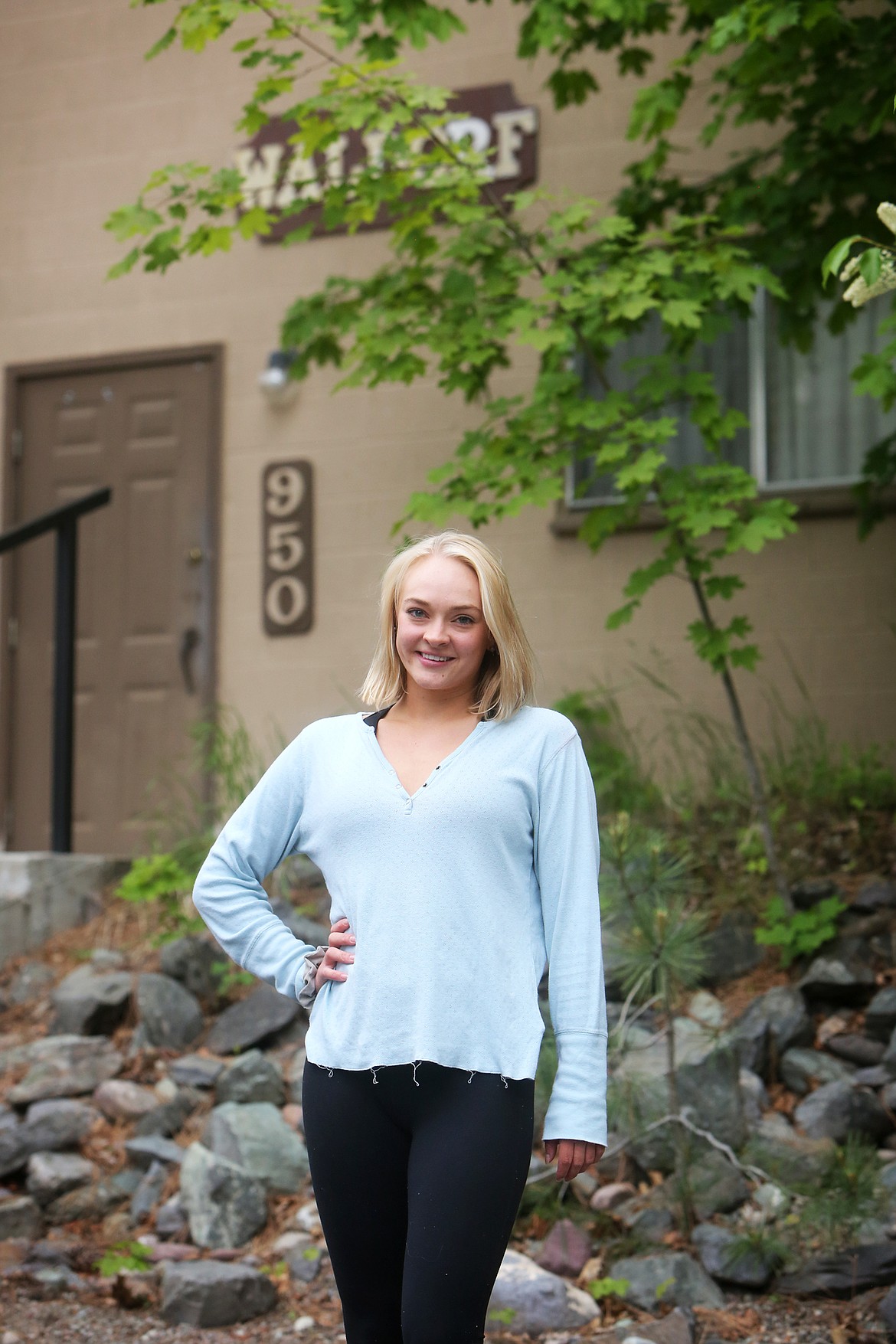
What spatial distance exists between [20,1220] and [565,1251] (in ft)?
4.98

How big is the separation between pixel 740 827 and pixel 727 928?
2.04 feet

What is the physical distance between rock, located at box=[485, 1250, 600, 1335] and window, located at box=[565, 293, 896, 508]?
12.1ft

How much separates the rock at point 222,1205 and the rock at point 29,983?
1.73m

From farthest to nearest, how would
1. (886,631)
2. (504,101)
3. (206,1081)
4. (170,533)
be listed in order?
1. (170,533)
2. (504,101)
3. (886,631)
4. (206,1081)

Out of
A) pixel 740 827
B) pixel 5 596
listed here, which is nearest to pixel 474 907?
pixel 740 827

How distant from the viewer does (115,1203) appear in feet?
13.3

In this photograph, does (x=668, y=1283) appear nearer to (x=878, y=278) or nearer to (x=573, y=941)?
(x=573, y=941)

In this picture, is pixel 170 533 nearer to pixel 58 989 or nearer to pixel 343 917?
pixel 58 989

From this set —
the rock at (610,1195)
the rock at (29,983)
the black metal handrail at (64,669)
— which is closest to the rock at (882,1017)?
the rock at (610,1195)

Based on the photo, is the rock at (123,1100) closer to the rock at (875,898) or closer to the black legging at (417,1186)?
the rock at (875,898)

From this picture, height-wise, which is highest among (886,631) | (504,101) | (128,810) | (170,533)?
(504,101)

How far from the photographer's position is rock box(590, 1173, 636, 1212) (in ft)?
12.1

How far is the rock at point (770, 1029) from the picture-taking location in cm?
421

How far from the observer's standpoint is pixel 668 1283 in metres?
3.31
